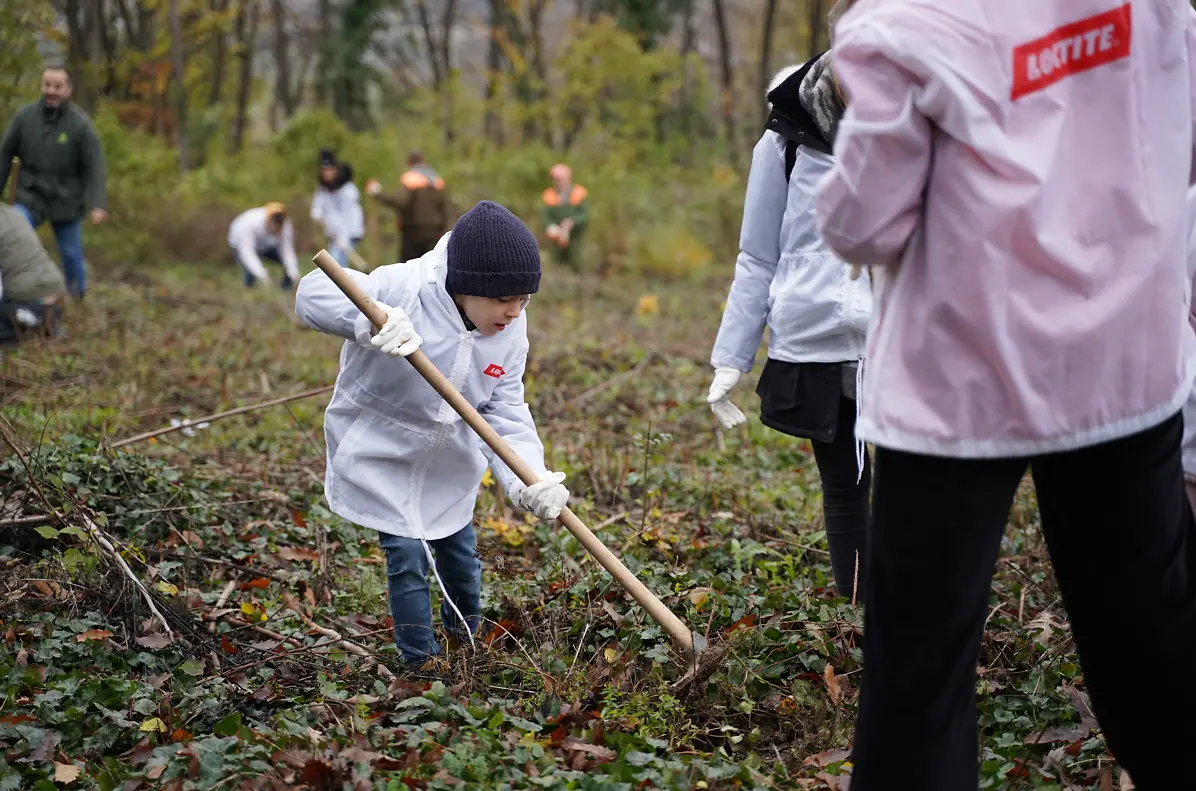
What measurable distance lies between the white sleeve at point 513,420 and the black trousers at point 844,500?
0.91 metres

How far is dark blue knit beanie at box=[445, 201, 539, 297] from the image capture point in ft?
10.8

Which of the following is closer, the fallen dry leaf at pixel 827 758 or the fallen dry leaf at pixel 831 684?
the fallen dry leaf at pixel 827 758

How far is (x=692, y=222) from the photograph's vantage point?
2061cm

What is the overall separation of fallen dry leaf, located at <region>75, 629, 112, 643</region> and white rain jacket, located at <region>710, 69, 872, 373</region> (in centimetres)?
223

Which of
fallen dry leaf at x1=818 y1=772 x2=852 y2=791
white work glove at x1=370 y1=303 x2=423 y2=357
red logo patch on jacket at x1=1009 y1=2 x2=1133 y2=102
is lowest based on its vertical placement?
fallen dry leaf at x1=818 y1=772 x2=852 y2=791

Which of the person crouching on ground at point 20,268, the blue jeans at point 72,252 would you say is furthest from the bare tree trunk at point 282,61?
the person crouching on ground at point 20,268

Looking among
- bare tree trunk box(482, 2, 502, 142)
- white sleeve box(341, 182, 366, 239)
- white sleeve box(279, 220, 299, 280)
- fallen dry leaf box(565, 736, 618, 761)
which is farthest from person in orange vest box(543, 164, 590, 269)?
fallen dry leaf box(565, 736, 618, 761)

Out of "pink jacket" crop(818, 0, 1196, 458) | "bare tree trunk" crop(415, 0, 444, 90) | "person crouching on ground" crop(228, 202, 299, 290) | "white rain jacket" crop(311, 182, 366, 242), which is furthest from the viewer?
"bare tree trunk" crop(415, 0, 444, 90)

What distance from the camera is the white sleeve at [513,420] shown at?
3.59 metres

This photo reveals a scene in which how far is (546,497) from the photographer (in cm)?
330

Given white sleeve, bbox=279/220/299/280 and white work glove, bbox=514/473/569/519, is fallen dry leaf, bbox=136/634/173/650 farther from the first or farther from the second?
white sleeve, bbox=279/220/299/280

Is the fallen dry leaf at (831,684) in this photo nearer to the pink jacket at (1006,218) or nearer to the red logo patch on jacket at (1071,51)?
the pink jacket at (1006,218)

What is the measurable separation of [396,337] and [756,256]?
1.21 m

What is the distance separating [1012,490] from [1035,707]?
137cm
